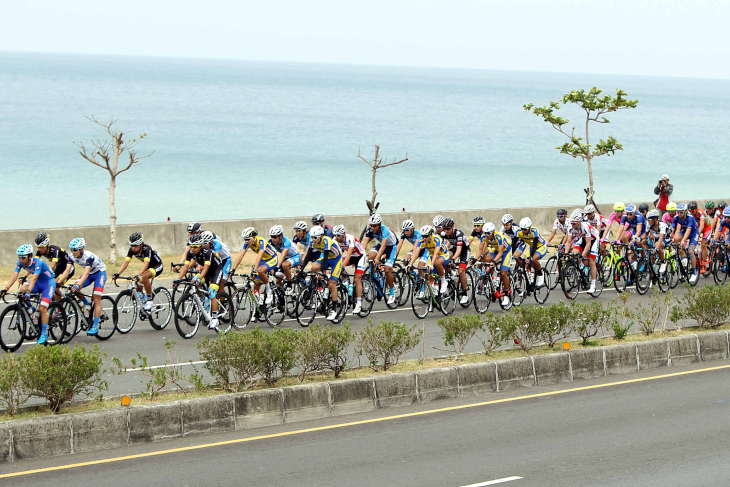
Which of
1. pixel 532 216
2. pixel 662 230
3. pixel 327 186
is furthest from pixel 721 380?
pixel 327 186

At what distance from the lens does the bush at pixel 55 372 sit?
28.7ft

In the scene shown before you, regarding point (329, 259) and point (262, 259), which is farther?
point (329, 259)

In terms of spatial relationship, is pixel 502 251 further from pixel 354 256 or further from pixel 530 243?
pixel 354 256

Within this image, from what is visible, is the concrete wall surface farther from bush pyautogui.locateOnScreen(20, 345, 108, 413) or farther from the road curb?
the road curb

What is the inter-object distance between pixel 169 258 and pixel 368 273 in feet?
26.2

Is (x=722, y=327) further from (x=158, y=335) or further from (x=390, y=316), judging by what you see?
(x=158, y=335)

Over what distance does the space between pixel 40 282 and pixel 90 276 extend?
1080mm

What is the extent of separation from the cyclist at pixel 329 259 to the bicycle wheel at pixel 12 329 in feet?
16.8

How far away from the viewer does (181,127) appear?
372 feet

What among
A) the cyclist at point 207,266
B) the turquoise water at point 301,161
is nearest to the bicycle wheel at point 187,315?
the cyclist at point 207,266

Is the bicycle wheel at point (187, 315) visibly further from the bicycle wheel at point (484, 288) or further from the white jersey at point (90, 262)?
the bicycle wheel at point (484, 288)

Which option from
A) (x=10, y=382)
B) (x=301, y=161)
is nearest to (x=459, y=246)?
(x=10, y=382)

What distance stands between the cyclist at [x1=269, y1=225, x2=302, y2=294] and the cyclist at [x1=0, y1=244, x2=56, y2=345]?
3943 millimetres

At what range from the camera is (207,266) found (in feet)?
48.7
